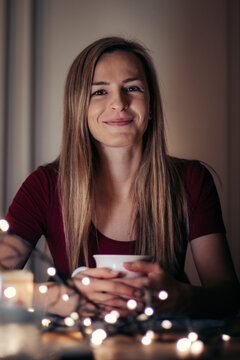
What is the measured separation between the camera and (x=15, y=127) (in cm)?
158

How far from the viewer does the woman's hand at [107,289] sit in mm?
637

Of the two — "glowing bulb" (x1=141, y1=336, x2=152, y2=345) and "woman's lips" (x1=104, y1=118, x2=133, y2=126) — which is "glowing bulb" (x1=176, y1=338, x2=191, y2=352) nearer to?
"glowing bulb" (x1=141, y1=336, x2=152, y2=345)

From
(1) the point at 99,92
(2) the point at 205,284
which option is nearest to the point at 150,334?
(2) the point at 205,284

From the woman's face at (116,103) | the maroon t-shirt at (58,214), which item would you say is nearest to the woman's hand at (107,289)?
the maroon t-shirt at (58,214)

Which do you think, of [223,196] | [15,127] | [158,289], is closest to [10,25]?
[15,127]

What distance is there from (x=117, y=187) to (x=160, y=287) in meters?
0.58

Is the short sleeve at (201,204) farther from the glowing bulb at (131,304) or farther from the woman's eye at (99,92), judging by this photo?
the glowing bulb at (131,304)

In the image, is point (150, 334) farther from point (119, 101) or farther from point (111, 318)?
point (119, 101)

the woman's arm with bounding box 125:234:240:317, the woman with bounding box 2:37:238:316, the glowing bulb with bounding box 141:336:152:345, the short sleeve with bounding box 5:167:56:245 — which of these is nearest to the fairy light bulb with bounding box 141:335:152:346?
the glowing bulb with bounding box 141:336:152:345

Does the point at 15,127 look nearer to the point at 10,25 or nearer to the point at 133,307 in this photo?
the point at 10,25

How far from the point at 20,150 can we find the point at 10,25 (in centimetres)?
48

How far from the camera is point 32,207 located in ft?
3.91

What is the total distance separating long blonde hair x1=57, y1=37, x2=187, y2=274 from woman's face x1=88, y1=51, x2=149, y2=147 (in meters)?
0.03

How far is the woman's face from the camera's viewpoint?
3.85 feet
